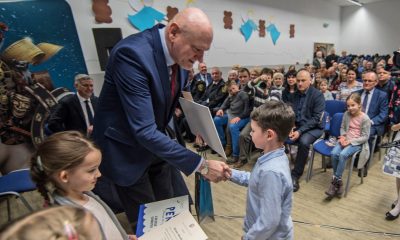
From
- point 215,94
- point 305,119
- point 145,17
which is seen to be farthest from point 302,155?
point 145,17

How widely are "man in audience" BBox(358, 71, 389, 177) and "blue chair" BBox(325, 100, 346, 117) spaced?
9.6 inches

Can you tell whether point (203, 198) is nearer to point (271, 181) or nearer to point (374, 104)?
point (271, 181)

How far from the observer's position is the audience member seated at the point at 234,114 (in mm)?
3604

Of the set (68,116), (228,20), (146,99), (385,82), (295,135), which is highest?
(228,20)

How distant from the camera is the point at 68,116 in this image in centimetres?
267

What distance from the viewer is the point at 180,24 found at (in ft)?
3.58

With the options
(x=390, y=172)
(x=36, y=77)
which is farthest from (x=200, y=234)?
(x=36, y=77)

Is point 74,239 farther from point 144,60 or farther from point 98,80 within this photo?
point 98,80

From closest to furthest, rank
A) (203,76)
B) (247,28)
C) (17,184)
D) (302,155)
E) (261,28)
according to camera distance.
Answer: (17,184), (302,155), (203,76), (247,28), (261,28)

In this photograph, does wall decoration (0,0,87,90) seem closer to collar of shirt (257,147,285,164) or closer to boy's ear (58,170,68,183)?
boy's ear (58,170,68,183)

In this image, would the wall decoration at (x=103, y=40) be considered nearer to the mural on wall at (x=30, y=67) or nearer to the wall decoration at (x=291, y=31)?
the mural on wall at (x=30, y=67)

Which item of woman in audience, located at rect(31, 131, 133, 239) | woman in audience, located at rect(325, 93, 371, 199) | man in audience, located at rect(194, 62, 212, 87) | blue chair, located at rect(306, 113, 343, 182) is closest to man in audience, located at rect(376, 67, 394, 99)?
blue chair, located at rect(306, 113, 343, 182)

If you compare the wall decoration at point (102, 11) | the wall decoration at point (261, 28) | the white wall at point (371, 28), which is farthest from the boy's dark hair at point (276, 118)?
the white wall at point (371, 28)

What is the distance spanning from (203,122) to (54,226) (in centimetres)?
94
